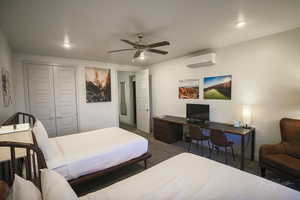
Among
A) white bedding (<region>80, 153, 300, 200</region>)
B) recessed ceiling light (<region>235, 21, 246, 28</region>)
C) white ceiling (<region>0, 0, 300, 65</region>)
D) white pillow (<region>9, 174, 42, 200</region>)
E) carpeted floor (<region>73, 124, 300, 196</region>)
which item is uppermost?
recessed ceiling light (<region>235, 21, 246, 28</region>)

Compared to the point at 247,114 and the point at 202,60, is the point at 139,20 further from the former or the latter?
the point at 247,114

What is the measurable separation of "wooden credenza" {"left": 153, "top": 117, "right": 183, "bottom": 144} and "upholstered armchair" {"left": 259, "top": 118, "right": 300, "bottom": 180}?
2.12 meters

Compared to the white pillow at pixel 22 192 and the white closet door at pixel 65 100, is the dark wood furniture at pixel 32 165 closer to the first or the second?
the white pillow at pixel 22 192

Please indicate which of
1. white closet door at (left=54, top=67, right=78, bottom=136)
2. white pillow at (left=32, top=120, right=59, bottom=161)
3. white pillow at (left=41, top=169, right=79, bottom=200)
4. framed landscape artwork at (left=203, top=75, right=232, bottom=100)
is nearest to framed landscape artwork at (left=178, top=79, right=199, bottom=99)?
framed landscape artwork at (left=203, top=75, right=232, bottom=100)

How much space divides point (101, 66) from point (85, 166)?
3340mm

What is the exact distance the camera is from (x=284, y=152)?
2.23m

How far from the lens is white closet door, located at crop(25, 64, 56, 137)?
3475 mm

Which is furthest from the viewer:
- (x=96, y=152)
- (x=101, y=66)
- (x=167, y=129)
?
(x=101, y=66)

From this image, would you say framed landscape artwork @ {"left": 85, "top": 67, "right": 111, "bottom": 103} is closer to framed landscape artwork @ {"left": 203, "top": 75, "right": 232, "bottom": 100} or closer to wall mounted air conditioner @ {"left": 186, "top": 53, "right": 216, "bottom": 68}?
wall mounted air conditioner @ {"left": 186, "top": 53, "right": 216, "bottom": 68}

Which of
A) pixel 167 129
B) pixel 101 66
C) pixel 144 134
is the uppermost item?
pixel 101 66

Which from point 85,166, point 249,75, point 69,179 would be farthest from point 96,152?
point 249,75

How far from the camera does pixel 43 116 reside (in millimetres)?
3619

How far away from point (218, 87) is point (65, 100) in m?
4.13

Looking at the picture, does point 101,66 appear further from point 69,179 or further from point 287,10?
point 287,10
